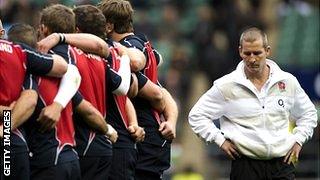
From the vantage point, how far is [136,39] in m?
10.0

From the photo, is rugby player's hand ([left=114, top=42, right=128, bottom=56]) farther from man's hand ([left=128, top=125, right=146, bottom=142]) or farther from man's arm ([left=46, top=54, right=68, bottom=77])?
man's arm ([left=46, top=54, right=68, bottom=77])

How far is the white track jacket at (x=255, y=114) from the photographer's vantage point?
399 inches

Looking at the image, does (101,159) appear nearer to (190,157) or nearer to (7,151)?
(7,151)

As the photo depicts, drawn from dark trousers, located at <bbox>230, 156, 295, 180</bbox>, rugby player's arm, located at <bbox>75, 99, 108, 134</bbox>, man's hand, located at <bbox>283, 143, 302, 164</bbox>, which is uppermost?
rugby player's arm, located at <bbox>75, 99, 108, 134</bbox>

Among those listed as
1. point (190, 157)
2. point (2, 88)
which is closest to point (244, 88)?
point (2, 88)

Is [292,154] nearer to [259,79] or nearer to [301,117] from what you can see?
[301,117]

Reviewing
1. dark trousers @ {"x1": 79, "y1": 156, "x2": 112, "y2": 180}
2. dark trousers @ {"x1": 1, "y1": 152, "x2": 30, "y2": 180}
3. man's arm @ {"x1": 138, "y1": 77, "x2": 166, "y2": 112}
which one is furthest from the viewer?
man's arm @ {"x1": 138, "y1": 77, "x2": 166, "y2": 112}

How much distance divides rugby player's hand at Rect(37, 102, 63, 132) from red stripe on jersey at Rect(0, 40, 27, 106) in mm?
255

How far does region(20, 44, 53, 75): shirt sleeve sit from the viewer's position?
331 inches

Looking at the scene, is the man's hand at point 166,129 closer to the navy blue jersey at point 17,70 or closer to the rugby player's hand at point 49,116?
the rugby player's hand at point 49,116

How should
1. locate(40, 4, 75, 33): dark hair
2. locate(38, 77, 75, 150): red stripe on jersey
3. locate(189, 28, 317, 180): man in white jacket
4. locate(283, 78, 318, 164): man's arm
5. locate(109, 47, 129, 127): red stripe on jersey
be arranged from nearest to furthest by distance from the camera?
locate(38, 77, 75, 150): red stripe on jersey
locate(40, 4, 75, 33): dark hair
locate(109, 47, 129, 127): red stripe on jersey
locate(189, 28, 317, 180): man in white jacket
locate(283, 78, 318, 164): man's arm

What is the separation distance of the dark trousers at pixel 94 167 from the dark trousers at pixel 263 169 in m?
1.46

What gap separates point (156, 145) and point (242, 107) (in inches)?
33.5

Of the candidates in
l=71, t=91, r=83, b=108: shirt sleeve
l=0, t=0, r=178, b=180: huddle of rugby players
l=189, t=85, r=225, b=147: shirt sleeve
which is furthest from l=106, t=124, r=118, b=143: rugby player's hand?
l=189, t=85, r=225, b=147: shirt sleeve
